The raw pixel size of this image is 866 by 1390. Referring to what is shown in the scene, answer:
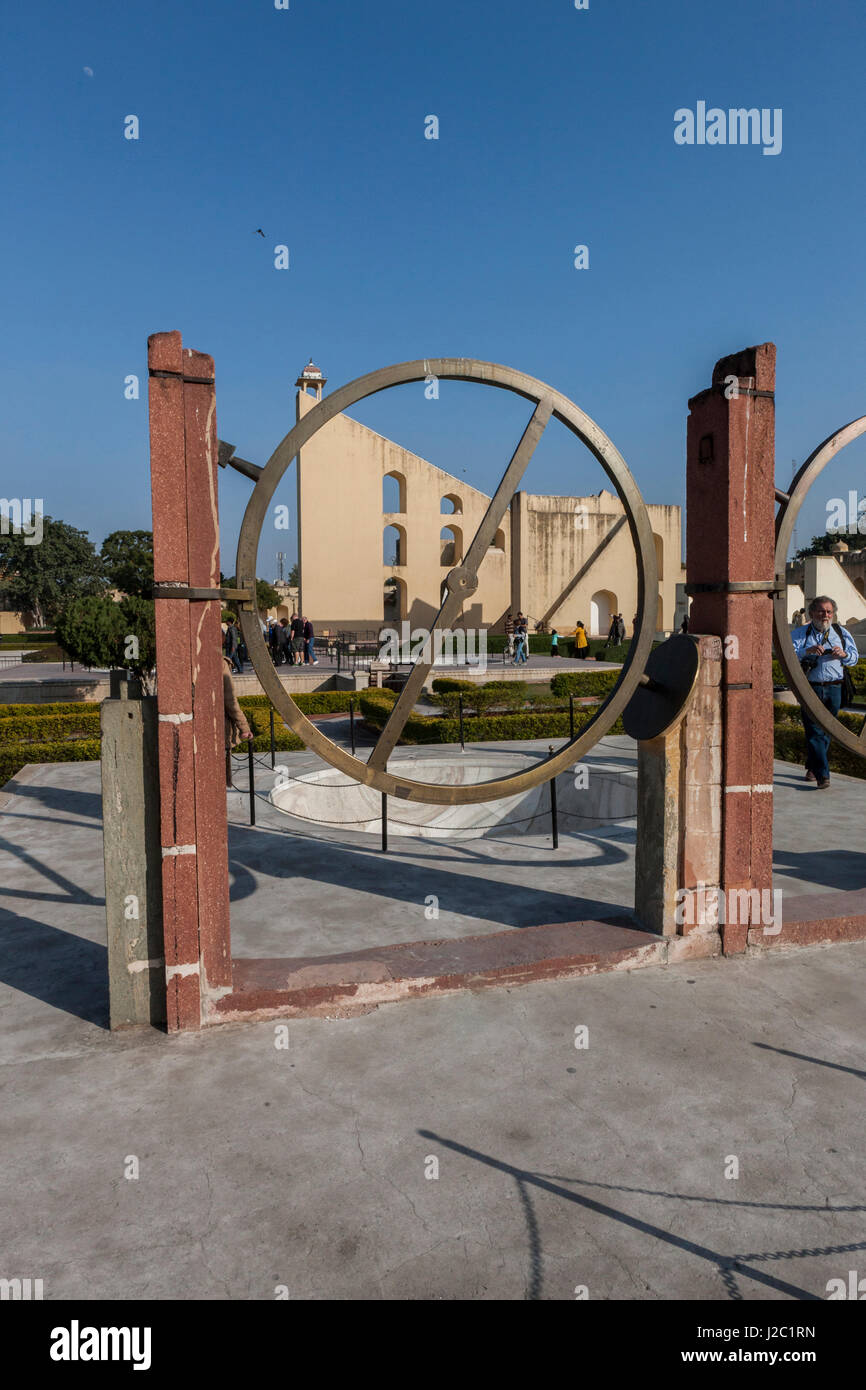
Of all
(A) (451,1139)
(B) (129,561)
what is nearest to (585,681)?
(A) (451,1139)

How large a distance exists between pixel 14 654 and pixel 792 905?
32.1 metres

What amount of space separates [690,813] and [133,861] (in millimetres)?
2886

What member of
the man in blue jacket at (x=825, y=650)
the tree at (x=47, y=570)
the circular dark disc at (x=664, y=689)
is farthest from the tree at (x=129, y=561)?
the circular dark disc at (x=664, y=689)

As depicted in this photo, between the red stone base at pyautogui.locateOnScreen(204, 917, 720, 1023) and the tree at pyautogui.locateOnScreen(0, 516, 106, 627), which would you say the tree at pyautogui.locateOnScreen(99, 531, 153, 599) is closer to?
the tree at pyautogui.locateOnScreen(0, 516, 106, 627)

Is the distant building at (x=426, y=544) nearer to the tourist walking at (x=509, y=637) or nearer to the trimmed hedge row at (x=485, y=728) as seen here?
the tourist walking at (x=509, y=637)

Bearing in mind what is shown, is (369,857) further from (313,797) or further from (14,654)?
(14,654)

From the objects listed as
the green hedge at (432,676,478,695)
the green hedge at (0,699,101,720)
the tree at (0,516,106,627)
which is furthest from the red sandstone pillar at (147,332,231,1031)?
the tree at (0,516,106,627)

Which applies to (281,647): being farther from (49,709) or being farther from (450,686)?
(49,709)

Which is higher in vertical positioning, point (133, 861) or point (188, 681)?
point (188, 681)

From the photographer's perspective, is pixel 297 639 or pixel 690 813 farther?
pixel 297 639

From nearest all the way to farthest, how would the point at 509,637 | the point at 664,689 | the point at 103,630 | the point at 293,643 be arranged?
1. the point at 664,689
2. the point at 103,630
3. the point at 293,643
4. the point at 509,637

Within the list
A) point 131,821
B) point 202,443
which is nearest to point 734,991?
point 131,821

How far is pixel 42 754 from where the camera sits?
37.8 feet

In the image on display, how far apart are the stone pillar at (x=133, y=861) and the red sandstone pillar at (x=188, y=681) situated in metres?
0.10
